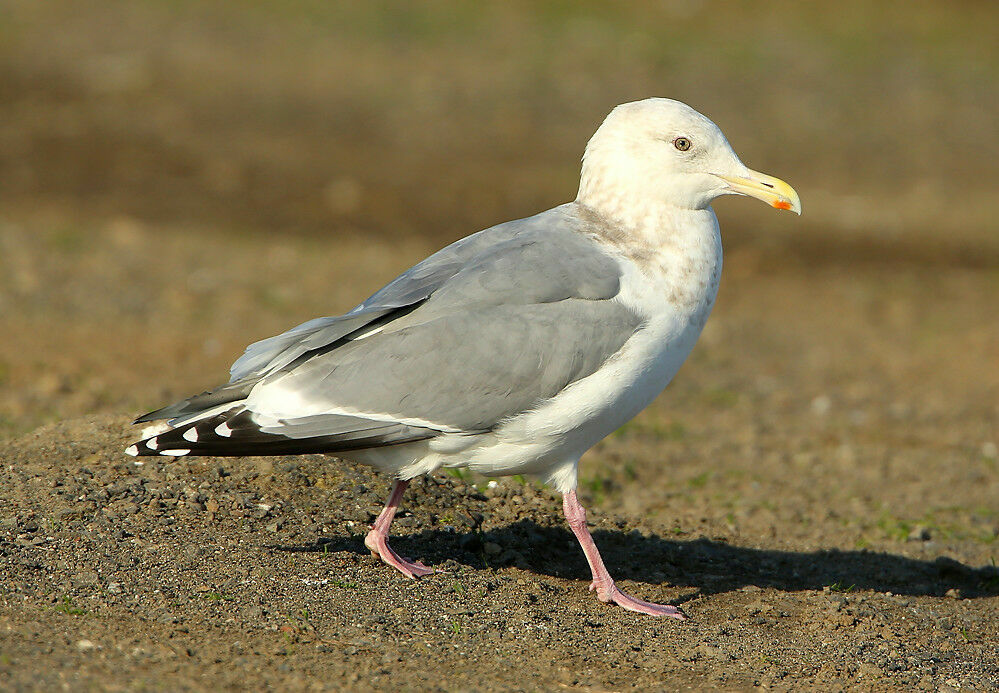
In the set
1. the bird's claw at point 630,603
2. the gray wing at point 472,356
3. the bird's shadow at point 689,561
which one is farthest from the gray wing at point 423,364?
the bird's claw at point 630,603

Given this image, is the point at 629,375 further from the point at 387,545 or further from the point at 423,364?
the point at 387,545

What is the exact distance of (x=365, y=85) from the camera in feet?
62.9

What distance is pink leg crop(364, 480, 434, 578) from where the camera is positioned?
537cm

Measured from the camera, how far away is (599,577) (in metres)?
5.35

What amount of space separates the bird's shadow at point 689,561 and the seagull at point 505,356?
413mm

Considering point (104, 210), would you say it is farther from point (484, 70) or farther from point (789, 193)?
point (789, 193)

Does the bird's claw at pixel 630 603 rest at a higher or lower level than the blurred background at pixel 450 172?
lower

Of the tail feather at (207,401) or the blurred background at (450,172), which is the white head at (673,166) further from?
the blurred background at (450,172)

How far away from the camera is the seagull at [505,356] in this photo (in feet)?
16.1

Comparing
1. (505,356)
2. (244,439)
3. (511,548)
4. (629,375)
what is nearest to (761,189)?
(629,375)

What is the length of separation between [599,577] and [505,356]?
1.12 meters

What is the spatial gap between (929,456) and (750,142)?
31.6 feet

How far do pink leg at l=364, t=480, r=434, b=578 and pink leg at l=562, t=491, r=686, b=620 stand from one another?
0.67 meters

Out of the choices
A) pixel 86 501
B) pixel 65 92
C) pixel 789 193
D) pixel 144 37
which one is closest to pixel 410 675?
pixel 86 501
